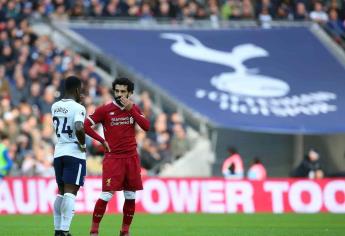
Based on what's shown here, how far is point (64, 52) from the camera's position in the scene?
34.6 m

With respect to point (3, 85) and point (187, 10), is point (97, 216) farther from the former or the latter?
point (187, 10)

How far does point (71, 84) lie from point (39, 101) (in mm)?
16303

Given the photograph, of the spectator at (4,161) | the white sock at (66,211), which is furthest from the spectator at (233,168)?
the white sock at (66,211)

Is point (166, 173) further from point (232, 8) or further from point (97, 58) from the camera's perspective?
point (232, 8)

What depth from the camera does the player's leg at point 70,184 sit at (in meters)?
16.1

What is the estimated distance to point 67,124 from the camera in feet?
53.6

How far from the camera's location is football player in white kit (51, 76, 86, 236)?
641 inches

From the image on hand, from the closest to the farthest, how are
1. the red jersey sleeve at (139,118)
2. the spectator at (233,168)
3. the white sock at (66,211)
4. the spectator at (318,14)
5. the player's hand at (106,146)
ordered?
1. the white sock at (66,211)
2. the player's hand at (106,146)
3. the red jersey sleeve at (139,118)
4. the spectator at (233,168)
5. the spectator at (318,14)

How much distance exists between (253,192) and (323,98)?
5.56m

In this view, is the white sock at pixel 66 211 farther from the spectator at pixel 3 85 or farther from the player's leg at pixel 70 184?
the spectator at pixel 3 85

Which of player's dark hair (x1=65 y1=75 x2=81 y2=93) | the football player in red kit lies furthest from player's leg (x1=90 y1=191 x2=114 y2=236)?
player's dark hair (x1=65 y1=75 x2=81 y2=93)

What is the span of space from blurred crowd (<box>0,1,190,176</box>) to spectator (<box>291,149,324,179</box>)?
3.31m

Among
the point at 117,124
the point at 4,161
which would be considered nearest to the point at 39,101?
the point at 4,161

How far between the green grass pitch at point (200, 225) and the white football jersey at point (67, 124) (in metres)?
3.01
